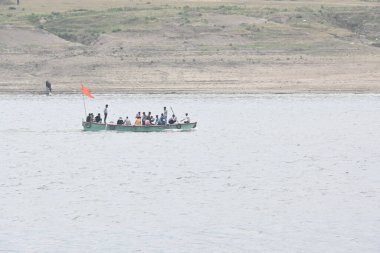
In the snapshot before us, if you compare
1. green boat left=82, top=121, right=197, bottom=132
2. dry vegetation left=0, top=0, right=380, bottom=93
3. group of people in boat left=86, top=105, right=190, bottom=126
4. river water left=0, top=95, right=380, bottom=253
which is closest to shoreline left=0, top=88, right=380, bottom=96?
dry vegetation left=0, top=0, right=380, bottom=93

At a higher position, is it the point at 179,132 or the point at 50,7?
the point at 50,7

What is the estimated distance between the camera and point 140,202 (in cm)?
3594

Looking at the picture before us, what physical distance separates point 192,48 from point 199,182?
1531 inches

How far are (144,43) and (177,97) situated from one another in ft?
34.3

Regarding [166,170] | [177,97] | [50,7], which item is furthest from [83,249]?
[50,7]

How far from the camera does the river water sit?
30969 millimetres

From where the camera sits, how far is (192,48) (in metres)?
78.2

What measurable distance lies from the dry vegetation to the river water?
5.47 meters

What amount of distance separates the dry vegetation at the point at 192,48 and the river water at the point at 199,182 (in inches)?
215

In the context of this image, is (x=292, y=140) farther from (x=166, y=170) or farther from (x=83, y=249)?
(x=83, y=249)

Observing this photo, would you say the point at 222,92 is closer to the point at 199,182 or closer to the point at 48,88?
the point at 48,88

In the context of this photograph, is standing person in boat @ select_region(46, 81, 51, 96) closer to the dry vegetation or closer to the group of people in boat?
the dry vegetation

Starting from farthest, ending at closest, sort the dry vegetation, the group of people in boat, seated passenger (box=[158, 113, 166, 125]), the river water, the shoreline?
the dry vegetation
the shoreline
seated passenger (box=[158, 113, 166, 125])
the group of people in boat
the river water

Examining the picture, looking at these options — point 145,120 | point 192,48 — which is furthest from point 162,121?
point 192,48
